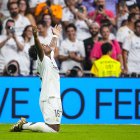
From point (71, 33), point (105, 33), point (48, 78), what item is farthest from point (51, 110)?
point (105, 33)

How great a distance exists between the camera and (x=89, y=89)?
1608cm

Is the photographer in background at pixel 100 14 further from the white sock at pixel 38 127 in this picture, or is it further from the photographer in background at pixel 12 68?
the white sock at pixel 38 127

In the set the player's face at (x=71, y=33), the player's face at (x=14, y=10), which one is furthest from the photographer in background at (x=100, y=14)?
the player's face at (x=14, y=10)

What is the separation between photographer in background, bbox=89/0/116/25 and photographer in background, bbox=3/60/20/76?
10.2 feet

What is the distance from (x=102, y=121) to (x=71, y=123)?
0.83 meters

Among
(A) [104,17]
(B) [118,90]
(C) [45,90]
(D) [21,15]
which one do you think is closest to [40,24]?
(D) [21,15]

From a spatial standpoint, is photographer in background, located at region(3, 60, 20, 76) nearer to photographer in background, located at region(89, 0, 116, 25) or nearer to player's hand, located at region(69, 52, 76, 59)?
player's hand, located at region(69, 52, 76, 59)

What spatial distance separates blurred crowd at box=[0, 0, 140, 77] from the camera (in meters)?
16.9

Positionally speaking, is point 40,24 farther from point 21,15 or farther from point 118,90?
point 118,90

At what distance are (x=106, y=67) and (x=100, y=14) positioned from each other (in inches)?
96.2

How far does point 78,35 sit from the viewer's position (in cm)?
1798

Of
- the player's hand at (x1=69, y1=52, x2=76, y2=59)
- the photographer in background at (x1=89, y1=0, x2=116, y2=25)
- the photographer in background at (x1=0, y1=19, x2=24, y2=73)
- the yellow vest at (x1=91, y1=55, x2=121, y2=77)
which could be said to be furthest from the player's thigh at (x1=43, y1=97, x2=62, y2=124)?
the photographer in background at (x1=89, y1=0, x2=116, y2=25)

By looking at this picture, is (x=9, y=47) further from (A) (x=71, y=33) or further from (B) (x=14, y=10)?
(A) (x=71, y=33)

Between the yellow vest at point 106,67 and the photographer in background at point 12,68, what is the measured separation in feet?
6.75
